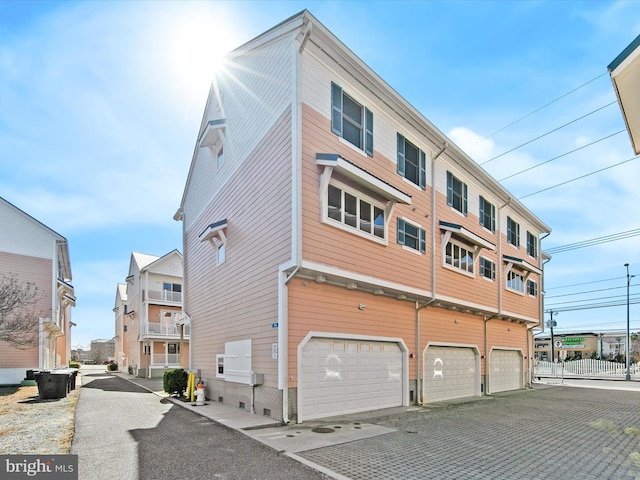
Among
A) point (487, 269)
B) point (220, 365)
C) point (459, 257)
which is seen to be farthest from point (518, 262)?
point (220, 365)

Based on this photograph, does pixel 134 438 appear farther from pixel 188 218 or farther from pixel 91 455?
pixel 188 218

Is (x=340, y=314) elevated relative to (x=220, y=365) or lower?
elevated

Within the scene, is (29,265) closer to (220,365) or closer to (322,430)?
(220,365)

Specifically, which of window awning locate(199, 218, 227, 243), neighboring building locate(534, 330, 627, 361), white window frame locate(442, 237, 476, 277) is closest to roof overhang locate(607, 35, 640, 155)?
white window frame locate(442, 237, 476, 277)

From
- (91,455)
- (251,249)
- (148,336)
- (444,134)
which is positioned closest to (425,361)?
(251,249)

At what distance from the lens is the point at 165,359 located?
1161 inches

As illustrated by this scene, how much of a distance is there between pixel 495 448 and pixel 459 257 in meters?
9.31

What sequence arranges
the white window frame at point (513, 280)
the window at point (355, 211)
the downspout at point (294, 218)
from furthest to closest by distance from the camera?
1. the white window frame at point (513, 280)
2. the window at point (355, 211)
3. the downspout at point (294, 218)

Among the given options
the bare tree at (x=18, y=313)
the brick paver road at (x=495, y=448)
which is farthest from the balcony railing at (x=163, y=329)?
the brick paver road at (x=495, y=448)

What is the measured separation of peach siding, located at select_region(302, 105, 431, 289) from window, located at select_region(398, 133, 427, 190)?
40cm

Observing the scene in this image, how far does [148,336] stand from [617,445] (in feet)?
92.0

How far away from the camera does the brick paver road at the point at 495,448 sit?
607cm

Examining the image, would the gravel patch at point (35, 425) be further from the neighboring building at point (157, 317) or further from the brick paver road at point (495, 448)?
the neighboring building at point (157, 317)

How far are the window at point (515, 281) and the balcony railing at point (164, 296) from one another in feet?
79.4
